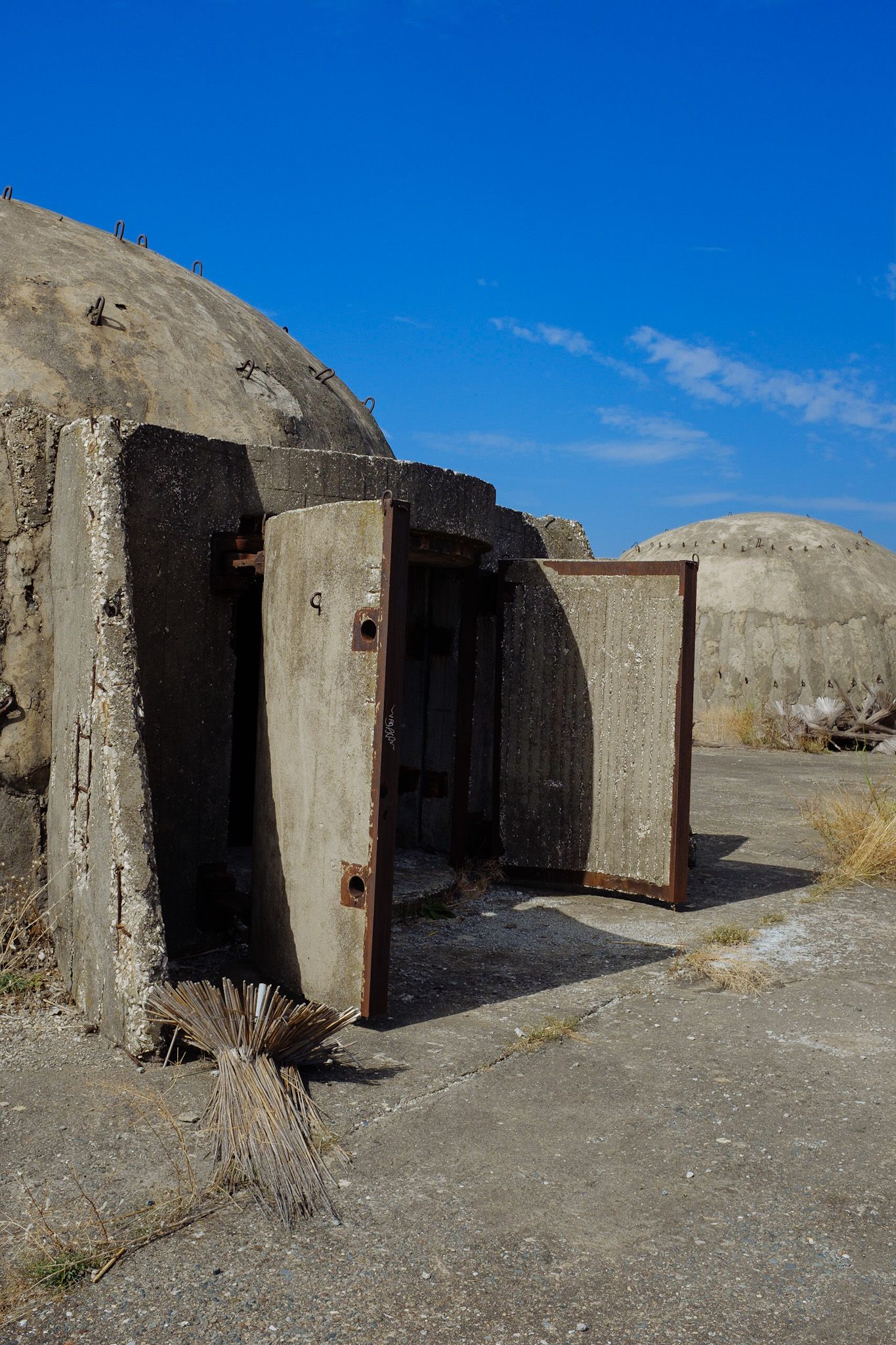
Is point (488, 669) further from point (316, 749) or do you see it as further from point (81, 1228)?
point (81, 1228)

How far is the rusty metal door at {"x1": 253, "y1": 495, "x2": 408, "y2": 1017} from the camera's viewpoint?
4.05 metres

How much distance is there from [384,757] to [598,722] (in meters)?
2.55

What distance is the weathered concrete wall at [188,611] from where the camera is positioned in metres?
4.65

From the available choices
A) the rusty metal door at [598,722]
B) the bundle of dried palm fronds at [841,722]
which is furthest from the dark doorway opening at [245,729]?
the bundle of dried palm fronds at [841,722]

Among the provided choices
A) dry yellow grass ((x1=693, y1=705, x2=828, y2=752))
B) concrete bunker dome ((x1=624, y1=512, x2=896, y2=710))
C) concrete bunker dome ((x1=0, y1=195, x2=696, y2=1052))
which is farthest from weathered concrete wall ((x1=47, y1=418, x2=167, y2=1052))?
concrete bunker dome ((x1=624, y1=512, x2=896, y2=710))

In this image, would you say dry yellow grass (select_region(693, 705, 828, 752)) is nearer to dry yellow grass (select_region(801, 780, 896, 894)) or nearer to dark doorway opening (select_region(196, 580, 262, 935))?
dry yellow grass (select_region(801, 780, 896, 894))

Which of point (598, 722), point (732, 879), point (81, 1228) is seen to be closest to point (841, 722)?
point (732, 879)

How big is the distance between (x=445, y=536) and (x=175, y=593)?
5.68 feet

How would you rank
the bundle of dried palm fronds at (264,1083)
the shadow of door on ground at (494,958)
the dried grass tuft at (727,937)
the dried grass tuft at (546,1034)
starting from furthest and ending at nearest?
the dried grass tuft at (727,937) → the shadow of door on ground at (494,958) → the dried grass tuft at (546,1034) → the bundle of dried palm fronds at (264,1083)

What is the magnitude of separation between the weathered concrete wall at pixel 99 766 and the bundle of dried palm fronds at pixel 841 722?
44.7 ft

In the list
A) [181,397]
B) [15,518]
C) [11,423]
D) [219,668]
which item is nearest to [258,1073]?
[219,668]

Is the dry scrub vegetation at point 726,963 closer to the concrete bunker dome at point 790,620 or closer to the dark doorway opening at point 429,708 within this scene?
the dark doorway opening at point 429,708

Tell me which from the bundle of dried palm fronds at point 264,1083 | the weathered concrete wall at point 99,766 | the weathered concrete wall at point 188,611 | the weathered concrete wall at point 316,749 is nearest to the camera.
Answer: the bundle of dried palm fronds at point 264,1083

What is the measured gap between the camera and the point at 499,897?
634 centimetres
